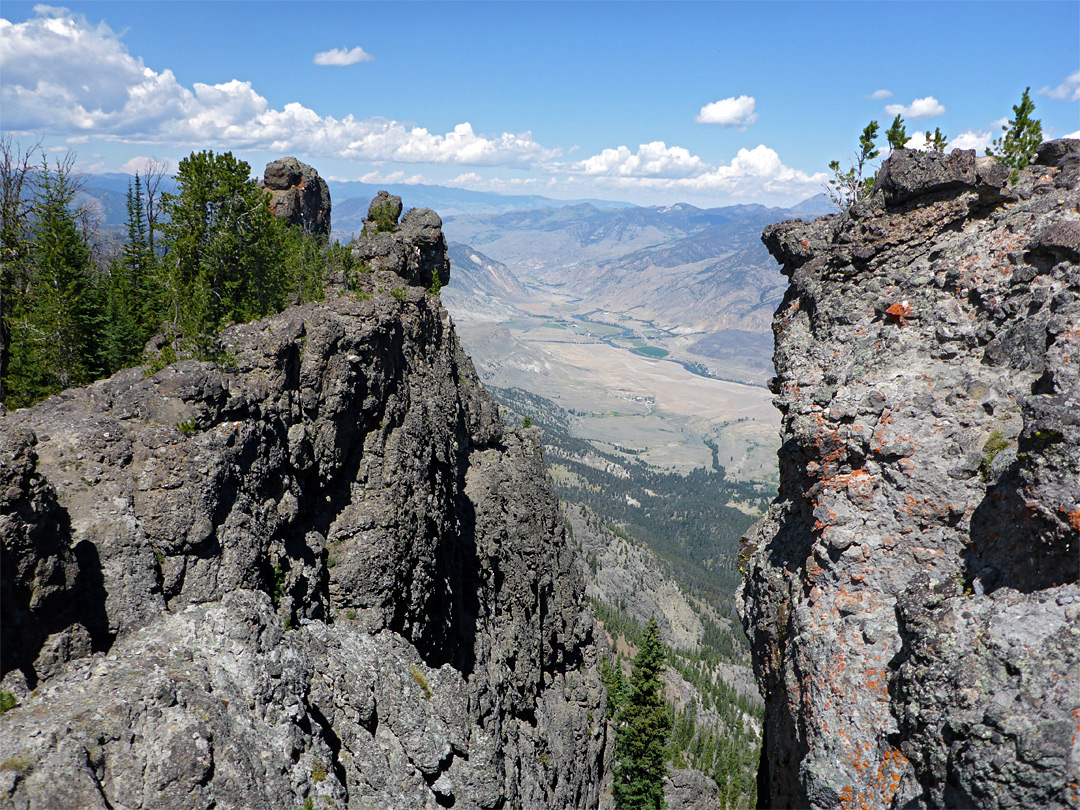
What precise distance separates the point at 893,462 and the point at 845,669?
5749 millimetres

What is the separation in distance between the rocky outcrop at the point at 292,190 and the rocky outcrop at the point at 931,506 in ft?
176

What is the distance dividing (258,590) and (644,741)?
136 ft

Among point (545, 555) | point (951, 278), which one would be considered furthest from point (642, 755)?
point (951, 278)

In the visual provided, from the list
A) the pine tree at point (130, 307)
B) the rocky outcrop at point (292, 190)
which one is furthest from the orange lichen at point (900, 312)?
the rocky outcrop at point (292, 190)

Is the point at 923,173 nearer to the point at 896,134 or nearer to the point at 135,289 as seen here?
the point at 896,134

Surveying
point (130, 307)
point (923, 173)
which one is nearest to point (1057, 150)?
point (923, 173)

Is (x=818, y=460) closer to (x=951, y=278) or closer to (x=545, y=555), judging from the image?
(x=951, y=278)

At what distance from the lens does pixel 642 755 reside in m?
51.1

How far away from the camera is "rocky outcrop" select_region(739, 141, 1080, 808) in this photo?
38.0ft

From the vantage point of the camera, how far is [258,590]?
21578 mm

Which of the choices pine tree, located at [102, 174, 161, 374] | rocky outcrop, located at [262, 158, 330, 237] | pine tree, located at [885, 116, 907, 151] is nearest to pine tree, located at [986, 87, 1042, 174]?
pine tree, located at [885, 116, 907, 151]

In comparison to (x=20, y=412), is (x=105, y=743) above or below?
below

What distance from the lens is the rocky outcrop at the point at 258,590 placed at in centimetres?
1596

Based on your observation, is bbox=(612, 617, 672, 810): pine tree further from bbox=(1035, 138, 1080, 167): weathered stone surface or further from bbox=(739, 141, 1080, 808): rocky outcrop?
bbox=(1035, 138, 1080, 167): weathered stone surface
